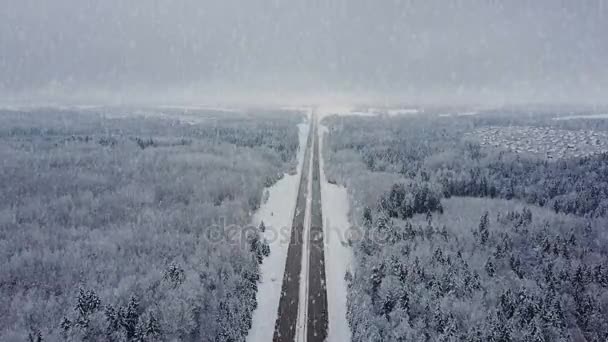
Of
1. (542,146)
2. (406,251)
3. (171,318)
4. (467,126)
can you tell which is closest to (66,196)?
(171,318)

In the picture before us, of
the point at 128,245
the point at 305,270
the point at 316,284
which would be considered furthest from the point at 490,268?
the point at 128,245

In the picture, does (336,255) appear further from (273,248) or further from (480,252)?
(480,252)

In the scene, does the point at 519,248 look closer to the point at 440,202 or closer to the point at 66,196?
the point at 440,202

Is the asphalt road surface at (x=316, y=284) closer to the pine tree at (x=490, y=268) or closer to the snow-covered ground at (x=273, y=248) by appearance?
the snow-covered ground at (x=273, y=248)

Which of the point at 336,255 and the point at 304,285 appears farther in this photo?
the point at 336,255

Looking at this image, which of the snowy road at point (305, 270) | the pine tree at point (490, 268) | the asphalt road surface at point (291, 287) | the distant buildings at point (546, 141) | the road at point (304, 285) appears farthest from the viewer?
the distant buildings at point (546, 141)

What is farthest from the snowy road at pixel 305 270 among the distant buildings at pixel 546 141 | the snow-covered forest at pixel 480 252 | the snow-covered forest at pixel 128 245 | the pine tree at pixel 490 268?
the distant buildings at pixel 546 141
